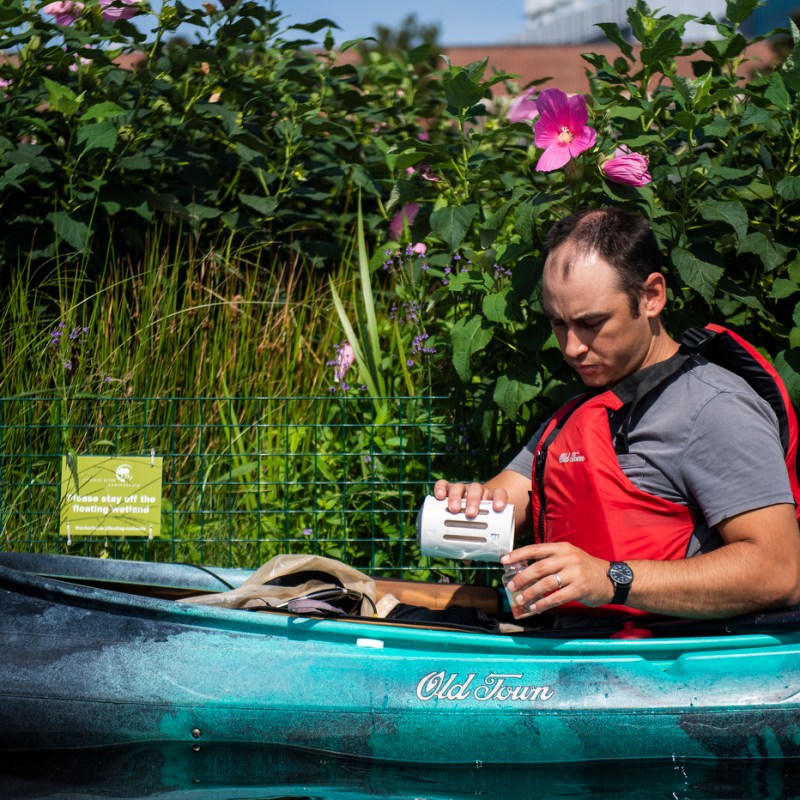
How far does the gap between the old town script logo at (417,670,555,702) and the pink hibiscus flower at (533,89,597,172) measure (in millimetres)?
1609

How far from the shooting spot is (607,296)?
283 cm

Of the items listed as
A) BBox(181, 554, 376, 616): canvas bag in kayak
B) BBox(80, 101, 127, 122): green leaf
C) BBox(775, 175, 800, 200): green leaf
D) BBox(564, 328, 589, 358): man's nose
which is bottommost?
BBox(181, 554, 376, 616): canvas bag in kayak

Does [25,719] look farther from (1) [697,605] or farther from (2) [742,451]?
(2) [742,451]

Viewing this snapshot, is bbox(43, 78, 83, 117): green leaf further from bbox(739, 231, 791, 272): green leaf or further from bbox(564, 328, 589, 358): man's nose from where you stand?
bbox(739, 231, 791, 272): green leaf

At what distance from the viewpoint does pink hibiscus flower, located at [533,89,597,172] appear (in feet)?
10.8

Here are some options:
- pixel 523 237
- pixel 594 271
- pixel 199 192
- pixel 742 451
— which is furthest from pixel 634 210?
pixel 199 192

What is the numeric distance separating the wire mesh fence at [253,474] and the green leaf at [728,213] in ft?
4.21

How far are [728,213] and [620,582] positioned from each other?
1.47 metres

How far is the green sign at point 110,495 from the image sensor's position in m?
4.01

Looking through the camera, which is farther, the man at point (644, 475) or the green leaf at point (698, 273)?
the green leaf at point (698, 273)

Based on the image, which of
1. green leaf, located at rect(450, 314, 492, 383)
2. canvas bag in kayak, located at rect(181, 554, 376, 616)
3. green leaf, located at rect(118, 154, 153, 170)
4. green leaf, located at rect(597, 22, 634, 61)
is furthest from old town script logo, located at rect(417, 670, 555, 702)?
green leaf, located at rect(118, 154, 153, 170)

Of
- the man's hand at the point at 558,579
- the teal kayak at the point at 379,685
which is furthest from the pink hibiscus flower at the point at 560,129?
the teal kayak at the point at 379,685

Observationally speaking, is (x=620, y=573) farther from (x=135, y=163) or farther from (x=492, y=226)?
(x=135, y=163)

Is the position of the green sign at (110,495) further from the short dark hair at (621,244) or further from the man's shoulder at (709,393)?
the man's shoulder at (709,393)
